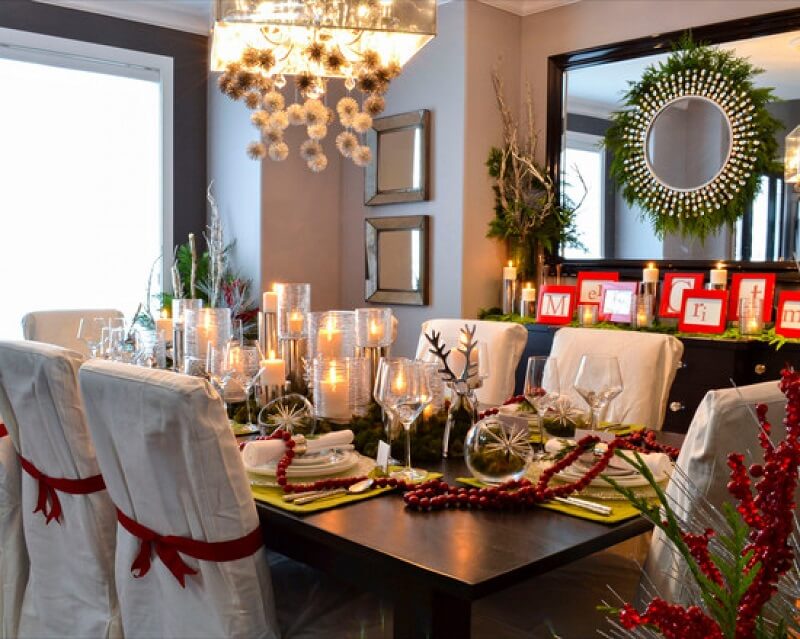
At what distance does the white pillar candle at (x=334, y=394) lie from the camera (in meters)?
2.17

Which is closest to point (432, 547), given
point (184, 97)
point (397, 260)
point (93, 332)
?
point (93, 332)

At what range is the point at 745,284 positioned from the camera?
368 cm

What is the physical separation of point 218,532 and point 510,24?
3.83 meters

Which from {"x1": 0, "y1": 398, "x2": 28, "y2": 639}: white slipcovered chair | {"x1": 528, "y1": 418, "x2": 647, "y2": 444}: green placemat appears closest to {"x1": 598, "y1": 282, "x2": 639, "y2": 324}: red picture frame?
{"x1": 528, "y1": 418, "x2": 647, "y2": 444}: green placemat

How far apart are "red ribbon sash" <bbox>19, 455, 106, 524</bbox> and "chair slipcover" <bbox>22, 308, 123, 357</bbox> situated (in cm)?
152

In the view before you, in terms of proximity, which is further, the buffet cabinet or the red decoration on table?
the buffet cabinet

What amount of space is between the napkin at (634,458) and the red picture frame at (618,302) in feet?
6.61

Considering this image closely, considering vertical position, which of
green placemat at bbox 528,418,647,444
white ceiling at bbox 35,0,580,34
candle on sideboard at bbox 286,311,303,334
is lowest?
green placemat at bbox 528,418,647,444

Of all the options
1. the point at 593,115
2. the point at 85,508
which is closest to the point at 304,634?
the point at 85,508

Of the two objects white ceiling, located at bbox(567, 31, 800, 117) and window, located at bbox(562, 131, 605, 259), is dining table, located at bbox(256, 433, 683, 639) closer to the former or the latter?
white ceiling, located at bbox(567, 31, 800, 117)

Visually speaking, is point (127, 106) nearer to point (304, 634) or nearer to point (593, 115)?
point (593, 115)

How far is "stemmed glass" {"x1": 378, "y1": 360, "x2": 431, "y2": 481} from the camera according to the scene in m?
1.80

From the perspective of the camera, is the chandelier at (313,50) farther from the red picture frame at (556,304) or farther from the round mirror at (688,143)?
the round mirror at (688,143)

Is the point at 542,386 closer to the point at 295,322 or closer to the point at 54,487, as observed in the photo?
the point at 295,322
